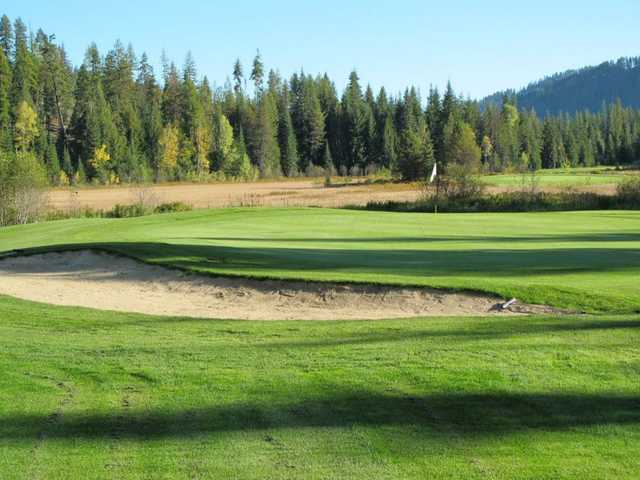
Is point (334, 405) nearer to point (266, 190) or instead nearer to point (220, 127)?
point (266, 190)

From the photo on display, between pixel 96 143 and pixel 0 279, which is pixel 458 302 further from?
pixel 96 143

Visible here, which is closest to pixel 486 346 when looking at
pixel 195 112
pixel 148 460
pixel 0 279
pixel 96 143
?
A: pixel 148 460

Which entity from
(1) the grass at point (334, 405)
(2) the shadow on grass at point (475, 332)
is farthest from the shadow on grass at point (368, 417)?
(2) the shadow on grass at point (475, 332)

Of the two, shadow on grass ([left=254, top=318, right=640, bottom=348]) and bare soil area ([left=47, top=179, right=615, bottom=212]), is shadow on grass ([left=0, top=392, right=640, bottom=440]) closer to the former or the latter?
shadow on grass ([left=254, top=318, right=640, bottom=348])

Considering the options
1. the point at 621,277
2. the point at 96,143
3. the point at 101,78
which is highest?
the point at 101,78

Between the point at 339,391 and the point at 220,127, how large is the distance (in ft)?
387

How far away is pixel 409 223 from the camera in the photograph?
102 feet

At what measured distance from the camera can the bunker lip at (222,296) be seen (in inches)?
536

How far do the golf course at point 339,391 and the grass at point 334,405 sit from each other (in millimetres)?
22

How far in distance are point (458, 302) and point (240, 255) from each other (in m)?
7.12

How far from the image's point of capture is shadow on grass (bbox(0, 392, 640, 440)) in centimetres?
642

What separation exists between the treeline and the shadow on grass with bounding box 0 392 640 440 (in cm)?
9106

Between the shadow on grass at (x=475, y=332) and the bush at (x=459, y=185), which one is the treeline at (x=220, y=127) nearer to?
the bush at (x=459, y=185)

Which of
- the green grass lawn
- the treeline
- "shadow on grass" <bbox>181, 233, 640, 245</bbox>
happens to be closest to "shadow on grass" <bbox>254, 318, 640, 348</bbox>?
"shadow on grass" <bbox>181, 233, 640, 245</bbox>
